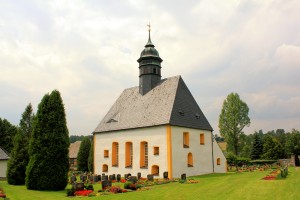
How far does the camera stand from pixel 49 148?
21.4 m

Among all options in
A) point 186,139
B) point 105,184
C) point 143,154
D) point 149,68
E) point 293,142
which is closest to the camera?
point 105,184

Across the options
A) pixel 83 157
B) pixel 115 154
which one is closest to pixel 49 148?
pixel 115 154

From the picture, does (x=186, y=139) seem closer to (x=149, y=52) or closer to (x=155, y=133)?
(x=155, y=133)

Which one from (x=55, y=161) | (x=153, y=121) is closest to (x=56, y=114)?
(x=55, y=161)

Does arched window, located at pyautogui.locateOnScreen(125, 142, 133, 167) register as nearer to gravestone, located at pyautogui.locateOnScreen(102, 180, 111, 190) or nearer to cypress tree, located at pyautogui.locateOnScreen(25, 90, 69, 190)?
cypress tree, located at pyautogui.locateOnScreen(25, 90, 69, 190)

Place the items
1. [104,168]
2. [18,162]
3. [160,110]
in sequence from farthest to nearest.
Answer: [104,168] < [160,110] < [18,162]

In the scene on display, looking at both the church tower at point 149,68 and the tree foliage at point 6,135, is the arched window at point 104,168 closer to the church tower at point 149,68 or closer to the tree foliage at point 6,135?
the church tower at point 149,68

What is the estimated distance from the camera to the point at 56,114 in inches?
875

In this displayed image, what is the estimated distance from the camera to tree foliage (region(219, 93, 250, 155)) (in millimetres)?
54031

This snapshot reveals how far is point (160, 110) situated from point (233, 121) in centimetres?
2834

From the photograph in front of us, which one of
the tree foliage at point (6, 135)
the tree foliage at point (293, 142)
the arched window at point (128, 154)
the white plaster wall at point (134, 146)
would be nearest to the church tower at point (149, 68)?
the white plaster wall at point (134, 146)

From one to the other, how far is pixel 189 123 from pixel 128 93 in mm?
10872

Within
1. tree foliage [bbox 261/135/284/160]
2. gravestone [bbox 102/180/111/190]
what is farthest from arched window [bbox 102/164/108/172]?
tree foliage [bbox 261/135/284/160]

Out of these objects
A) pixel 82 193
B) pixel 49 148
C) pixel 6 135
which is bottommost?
pixel 82 193
